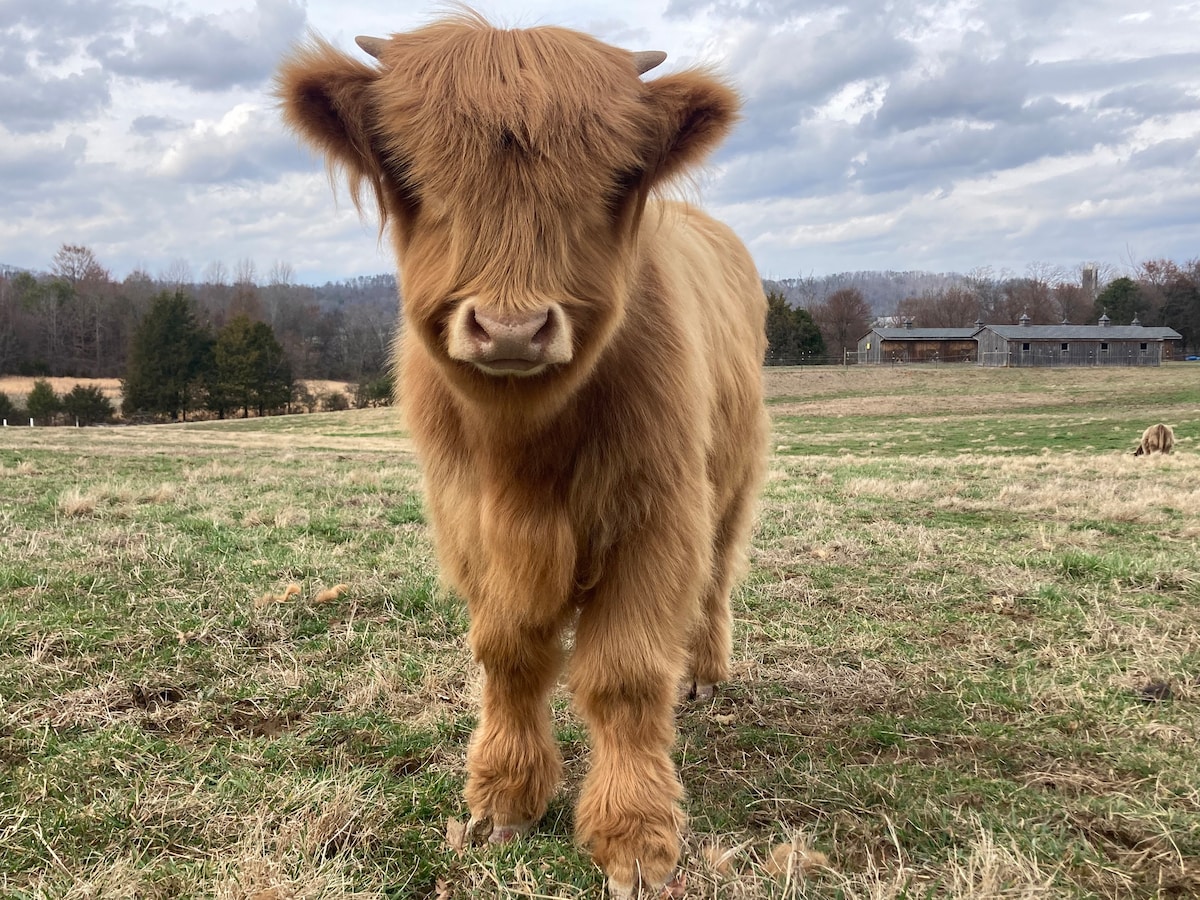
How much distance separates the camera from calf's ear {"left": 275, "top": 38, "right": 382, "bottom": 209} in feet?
7.49

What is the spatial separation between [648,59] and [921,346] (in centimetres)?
8518

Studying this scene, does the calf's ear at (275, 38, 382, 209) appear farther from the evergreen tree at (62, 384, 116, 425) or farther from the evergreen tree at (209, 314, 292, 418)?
the evergreen tree at (209, 314, 292, 418)

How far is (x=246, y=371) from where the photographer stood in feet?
177

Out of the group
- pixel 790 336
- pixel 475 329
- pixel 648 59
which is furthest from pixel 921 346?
pixel 475 329

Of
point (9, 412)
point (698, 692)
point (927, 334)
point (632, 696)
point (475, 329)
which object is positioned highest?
point (927, 334)

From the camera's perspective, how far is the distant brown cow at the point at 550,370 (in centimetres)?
208

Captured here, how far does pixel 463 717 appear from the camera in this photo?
11.0 ft

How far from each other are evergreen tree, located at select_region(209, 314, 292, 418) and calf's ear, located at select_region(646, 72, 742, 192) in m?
57.1

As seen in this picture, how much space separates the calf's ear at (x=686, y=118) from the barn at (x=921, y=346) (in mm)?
81092

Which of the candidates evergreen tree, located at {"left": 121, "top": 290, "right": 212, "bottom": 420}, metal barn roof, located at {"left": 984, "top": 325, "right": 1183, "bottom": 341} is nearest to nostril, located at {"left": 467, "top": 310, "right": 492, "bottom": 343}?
evergreen tree, located at {"left": 121, "top": 290, "right": 212, "bottom": 420}

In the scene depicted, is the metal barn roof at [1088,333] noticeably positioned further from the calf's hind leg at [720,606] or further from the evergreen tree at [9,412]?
the calf's hind leg at [720,606]

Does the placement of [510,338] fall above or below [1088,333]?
below

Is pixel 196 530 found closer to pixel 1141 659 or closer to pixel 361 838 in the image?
pixel 361 838

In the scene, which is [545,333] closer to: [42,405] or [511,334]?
[511,334]
